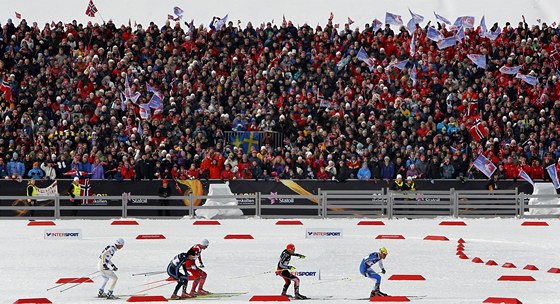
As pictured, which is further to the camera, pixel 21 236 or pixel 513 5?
pixel 513 5

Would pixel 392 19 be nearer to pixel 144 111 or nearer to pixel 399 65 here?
pixel 399 65

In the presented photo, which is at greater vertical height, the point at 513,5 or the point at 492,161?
the point at 513,5

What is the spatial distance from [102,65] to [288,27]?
6887mm

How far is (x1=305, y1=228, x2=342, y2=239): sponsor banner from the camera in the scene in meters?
29.6

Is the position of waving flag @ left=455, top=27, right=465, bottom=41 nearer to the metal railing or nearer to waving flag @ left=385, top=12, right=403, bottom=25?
waving flag @ left=385, top=12, right=403, bottom=25

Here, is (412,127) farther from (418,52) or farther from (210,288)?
(210,288)

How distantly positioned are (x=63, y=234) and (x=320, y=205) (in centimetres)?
943

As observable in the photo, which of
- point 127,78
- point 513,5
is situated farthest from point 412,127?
point 513,5

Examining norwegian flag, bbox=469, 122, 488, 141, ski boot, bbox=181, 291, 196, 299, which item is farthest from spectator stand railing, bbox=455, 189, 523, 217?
ski boot, bbox=181, 291, 196, 299

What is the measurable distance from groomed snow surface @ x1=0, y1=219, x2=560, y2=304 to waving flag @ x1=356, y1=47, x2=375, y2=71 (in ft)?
25.4

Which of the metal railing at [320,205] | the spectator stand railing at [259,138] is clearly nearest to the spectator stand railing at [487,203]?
the metal railing at [320,205]

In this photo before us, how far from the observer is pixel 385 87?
1631 inches

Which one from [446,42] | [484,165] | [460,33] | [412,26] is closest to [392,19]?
[412,26]

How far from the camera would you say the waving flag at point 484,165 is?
123 feet
